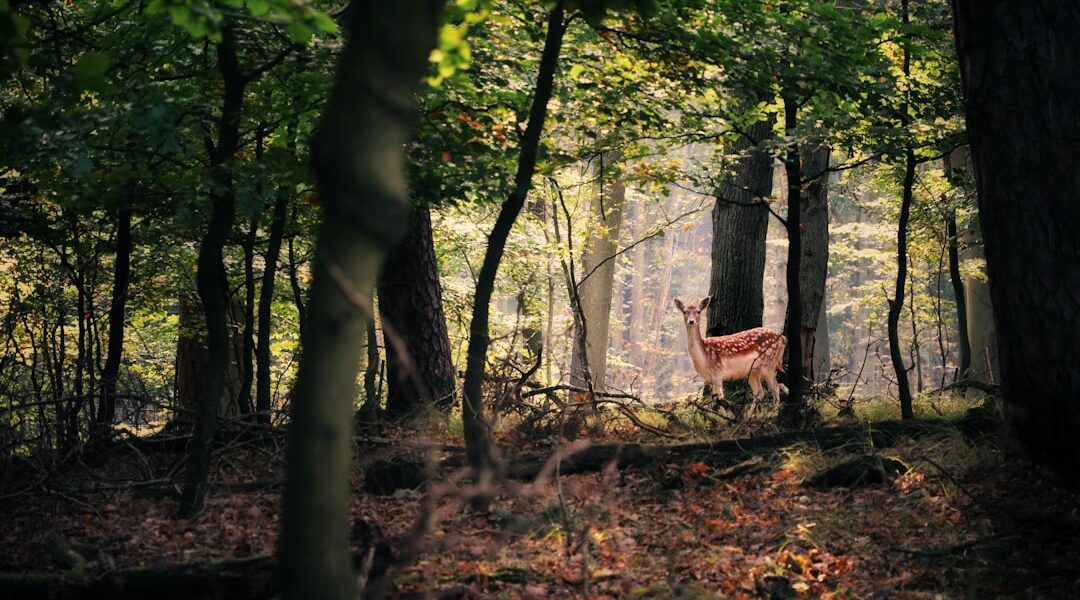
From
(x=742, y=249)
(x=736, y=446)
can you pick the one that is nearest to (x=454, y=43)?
(x=736, y=446)

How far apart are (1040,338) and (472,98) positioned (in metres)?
4.34

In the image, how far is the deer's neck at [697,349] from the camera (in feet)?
36.6

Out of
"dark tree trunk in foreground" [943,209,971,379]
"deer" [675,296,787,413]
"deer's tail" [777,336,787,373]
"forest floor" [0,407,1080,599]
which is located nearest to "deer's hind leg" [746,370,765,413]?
"deer" [675,296,787,413]

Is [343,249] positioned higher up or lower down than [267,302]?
lower down

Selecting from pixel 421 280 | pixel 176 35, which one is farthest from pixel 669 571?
pixel 421 280

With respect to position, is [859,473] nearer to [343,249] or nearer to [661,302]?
[343,249]

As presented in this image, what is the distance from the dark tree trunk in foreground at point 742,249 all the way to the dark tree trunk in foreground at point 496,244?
5.76 metres

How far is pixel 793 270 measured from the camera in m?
8.21

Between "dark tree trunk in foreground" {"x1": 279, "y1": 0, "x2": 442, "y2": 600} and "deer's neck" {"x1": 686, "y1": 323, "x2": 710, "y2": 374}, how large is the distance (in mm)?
9060

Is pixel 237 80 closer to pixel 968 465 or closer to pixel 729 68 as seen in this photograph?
pixel 729 68

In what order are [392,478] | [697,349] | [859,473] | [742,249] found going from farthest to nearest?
1. [742,249]
2. [697,349]
3. [392,478]
4. [859,473]

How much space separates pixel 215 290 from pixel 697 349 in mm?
6784

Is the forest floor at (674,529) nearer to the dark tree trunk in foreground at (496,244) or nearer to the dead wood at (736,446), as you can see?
the dead wood at (736,446)

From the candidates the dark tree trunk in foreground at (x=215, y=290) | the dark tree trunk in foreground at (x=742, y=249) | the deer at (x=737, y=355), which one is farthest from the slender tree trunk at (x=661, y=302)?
the dark tree trunk in foreground at (x=215, y=290)
